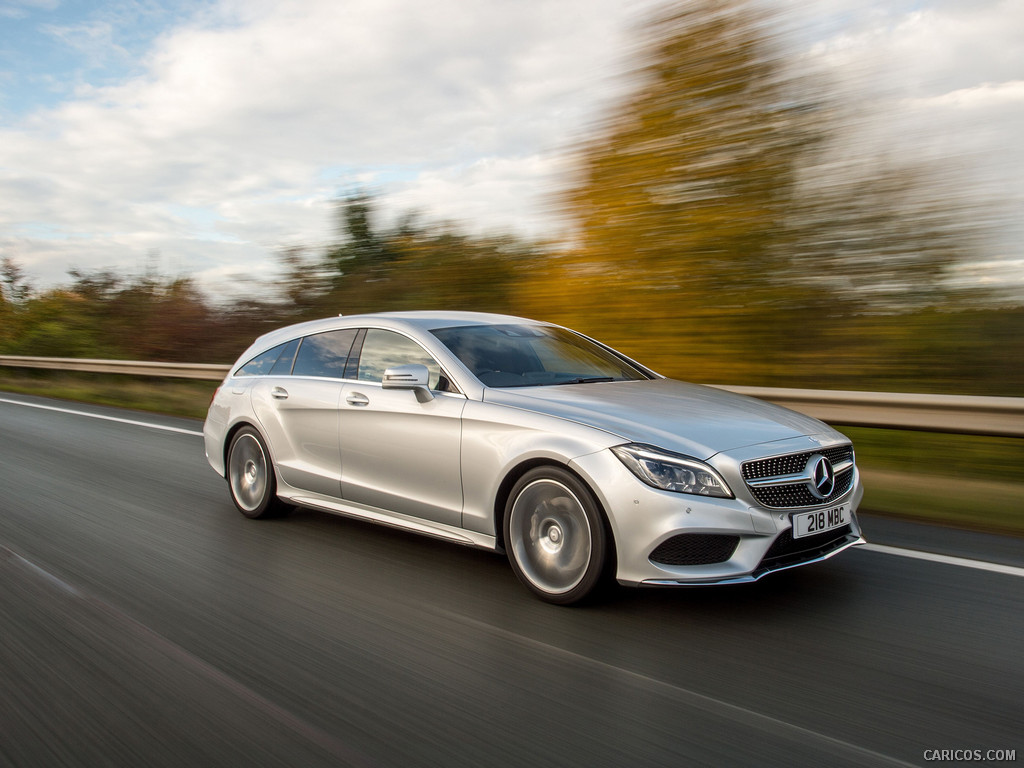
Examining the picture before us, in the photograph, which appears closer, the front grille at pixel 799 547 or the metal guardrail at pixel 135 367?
the front grille at pixel 799 547

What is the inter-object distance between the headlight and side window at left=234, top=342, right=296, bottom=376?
3330mm

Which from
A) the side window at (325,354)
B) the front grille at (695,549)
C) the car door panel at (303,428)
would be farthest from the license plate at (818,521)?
the side window at (325,354)

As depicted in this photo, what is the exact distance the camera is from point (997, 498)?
6.26 meters

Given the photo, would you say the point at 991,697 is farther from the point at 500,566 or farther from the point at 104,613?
the point at 104,613

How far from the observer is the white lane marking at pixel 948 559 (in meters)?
4.63

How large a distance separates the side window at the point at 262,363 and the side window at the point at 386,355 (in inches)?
41.5

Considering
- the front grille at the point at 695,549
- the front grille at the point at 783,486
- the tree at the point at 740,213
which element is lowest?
the front grille at the point at 695,549

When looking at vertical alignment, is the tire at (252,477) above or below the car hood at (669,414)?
below

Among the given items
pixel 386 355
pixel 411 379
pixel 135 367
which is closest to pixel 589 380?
pixel 411 379

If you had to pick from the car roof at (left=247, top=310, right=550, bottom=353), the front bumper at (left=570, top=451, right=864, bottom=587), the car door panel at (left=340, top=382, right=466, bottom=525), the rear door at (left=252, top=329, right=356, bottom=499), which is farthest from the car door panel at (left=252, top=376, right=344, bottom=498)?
the front bumper at (left=570, top=451, right=864, bottom=587)

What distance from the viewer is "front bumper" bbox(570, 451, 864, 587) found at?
376cm

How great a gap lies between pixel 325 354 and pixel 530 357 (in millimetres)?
1506

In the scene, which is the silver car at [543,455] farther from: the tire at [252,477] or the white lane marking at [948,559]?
the white lane marking at [948,559]

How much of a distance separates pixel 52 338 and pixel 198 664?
78.1 ft
